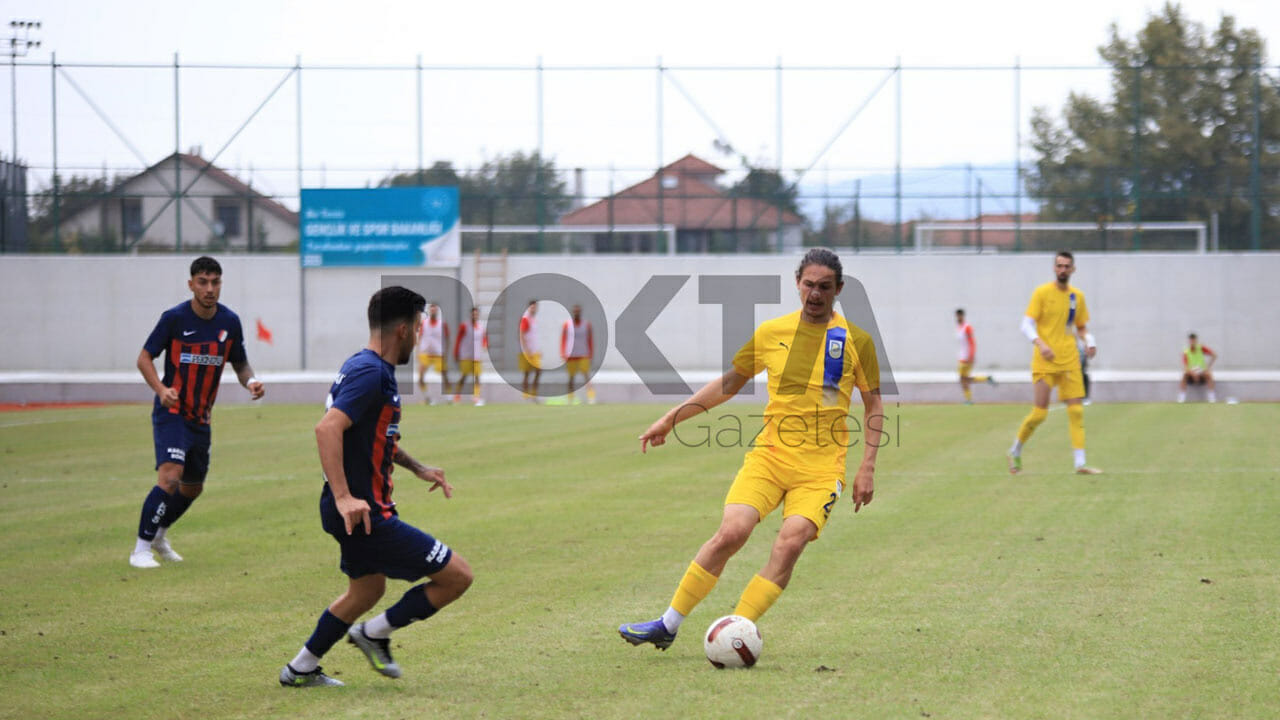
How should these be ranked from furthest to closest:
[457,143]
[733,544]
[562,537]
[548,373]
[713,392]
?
[457,143]
[548,373]
[562,537]
[713,392]
[733,544]

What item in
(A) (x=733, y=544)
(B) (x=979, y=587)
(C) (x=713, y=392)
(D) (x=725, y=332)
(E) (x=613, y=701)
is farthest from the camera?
(D) (x=725, y=332)

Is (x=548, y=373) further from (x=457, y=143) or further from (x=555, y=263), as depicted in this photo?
(x=457, y=143)

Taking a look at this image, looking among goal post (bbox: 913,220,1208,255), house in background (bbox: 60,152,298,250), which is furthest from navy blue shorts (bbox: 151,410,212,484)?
goal post (bbox: 913,220,1208,255)

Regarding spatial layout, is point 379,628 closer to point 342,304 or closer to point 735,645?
point 735,645

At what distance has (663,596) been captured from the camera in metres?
7.77

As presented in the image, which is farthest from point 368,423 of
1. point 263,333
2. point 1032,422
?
point 263,333

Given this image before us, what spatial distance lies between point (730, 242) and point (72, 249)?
18.0 m

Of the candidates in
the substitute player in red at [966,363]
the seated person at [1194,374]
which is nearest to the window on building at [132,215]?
the substitute player in red at [966,363]

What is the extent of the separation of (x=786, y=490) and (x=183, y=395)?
4.94 meters

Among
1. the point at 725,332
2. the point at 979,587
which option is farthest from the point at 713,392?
the point at 725,332

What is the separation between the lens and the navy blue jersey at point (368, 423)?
5.37 metres

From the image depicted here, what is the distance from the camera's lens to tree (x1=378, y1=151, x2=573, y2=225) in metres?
35.5

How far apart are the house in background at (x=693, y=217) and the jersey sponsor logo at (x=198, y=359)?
1038 inches

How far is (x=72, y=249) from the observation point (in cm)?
3475
